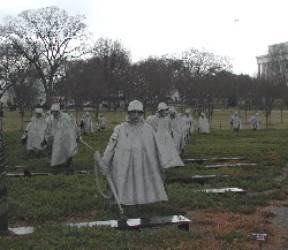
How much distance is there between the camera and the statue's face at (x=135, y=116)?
1063 centimetres

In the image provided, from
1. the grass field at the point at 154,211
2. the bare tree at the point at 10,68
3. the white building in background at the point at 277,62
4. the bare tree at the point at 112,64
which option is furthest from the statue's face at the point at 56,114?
the white building in background at the point at 277,62

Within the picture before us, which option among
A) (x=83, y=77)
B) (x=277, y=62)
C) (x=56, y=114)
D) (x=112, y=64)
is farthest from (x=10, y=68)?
(x=277, y=62)

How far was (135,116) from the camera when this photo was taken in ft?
35.1

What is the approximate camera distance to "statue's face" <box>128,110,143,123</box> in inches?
419

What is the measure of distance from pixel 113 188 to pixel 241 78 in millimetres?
76438

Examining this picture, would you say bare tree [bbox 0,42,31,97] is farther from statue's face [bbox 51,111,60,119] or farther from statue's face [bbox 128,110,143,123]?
statue's face [bbox 128,110,143,123]

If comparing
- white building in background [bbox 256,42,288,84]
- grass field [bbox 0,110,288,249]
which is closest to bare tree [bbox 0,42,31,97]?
grass field [bbox 0,110,288,249]

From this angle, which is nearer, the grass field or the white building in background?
the grass field

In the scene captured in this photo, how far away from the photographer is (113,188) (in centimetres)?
1042

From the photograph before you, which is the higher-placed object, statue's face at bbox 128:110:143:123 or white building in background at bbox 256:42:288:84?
white building in background at bbox 256:42:288:84

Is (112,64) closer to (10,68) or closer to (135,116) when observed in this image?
(10,68)

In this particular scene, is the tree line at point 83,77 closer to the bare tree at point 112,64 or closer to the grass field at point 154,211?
the bare tree at point 112,64

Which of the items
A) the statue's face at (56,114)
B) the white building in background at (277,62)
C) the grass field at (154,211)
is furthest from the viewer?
the white building in background at (277,62)

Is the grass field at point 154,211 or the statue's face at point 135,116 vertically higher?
the statue's face at point 135,116
